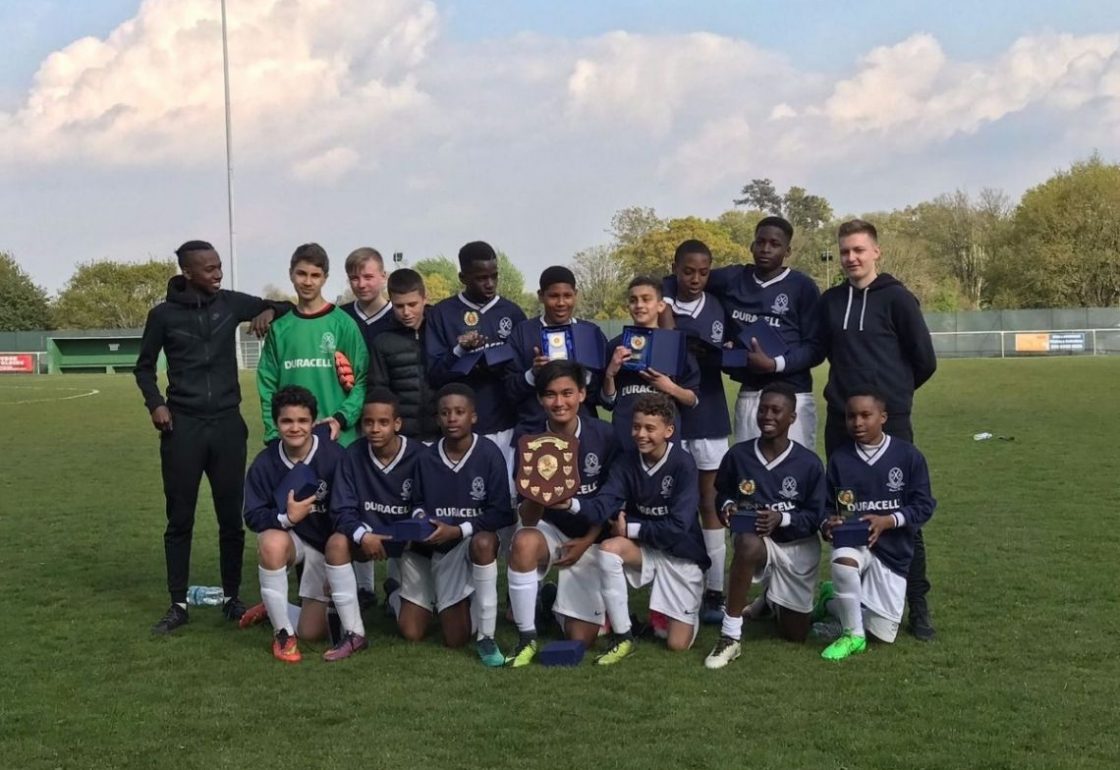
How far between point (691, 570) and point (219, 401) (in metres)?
2.79

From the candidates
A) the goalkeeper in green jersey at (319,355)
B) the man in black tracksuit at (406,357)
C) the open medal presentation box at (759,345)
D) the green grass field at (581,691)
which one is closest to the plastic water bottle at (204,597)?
the green grass field at (581,691)

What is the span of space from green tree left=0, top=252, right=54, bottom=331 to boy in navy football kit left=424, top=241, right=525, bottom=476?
2823 inches

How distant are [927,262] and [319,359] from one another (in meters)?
65.8

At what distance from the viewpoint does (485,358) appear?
19.2ft

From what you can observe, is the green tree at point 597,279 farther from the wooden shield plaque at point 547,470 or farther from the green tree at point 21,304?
the wooden shield plaque at point 547,470

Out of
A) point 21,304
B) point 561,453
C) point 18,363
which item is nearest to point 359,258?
point 561,453

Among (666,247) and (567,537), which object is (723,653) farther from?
(666,247)

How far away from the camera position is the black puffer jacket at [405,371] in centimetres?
622

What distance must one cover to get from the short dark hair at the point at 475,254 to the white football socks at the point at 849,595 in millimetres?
2430

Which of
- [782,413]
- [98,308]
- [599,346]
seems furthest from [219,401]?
[98,308]

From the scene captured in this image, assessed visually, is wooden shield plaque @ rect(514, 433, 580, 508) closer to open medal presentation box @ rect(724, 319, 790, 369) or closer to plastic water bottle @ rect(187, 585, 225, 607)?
open medal presentation box @ rect(724, 319, 790, 369)

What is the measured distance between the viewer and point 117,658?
5492 millimetres

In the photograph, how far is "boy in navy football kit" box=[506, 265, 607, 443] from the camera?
584 cm

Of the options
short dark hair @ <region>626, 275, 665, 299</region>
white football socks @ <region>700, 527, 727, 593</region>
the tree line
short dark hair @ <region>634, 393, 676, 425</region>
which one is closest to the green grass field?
white football socks @ <region>700, 527, 727, 593</region>
